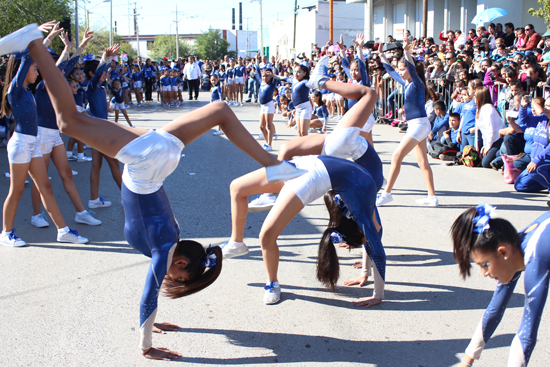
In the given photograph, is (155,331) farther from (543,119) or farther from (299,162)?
(543,119)

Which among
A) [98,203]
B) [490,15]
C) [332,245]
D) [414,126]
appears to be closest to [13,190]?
[98,203]

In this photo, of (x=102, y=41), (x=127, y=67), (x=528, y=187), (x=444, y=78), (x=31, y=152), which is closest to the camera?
(x=31, y=152)

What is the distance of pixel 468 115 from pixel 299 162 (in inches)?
253

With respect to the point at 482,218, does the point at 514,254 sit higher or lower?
lower

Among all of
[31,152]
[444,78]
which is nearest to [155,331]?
[31,152]

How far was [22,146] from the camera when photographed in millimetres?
4863

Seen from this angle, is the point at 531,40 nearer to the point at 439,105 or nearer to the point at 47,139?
the point at 439,105

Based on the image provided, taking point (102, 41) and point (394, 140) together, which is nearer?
point (394, 140)

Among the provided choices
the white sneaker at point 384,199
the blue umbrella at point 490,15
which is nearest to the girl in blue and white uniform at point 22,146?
the white sneaker at point 384,199

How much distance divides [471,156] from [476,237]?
277 inches

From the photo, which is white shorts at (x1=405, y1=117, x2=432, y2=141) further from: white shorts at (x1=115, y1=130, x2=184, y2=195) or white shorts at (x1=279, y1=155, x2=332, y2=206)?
white shorts at (x1=115, y1=130, x2=184, y2=195)

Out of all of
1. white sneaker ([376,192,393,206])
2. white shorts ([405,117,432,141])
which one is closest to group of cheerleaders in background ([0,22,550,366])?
white sneaker ([376,192,393,206])

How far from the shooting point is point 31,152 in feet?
16.2

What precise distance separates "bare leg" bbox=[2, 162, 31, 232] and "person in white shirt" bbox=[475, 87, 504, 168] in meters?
6.98
